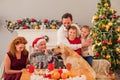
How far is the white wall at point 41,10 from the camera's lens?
5953 millimetres

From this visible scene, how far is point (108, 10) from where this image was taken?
204 inches

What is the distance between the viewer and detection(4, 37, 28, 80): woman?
3.28 meters

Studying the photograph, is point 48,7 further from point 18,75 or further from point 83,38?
point 18,75

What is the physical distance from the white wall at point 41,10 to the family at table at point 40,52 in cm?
234

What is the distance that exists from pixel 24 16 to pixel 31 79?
3.57 meters

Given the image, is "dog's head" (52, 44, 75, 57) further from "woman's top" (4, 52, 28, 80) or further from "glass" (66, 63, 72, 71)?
"woman's top" (4, 52, 28, 80)

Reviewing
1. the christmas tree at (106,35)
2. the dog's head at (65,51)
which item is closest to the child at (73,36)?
the dog's head at (65,51)

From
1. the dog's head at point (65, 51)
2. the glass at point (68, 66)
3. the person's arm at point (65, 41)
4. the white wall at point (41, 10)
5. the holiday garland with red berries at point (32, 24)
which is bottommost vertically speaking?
the glass at point (68, 66)

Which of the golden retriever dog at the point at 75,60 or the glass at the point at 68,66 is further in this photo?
the golden retriever dog at the point at 75,60

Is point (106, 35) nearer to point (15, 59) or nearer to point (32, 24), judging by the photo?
point (32, 24)

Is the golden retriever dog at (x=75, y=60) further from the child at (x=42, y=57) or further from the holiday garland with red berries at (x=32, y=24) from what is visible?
the holiday garland with red berries at (x=32, y=24)

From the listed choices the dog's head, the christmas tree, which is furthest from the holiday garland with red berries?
the dog's head

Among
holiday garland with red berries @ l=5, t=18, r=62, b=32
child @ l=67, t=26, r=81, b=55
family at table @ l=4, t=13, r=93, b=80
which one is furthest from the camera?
holiday garland with red berries @ l=5, t=18, r=62, b=32

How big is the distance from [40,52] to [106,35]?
6.78ft
